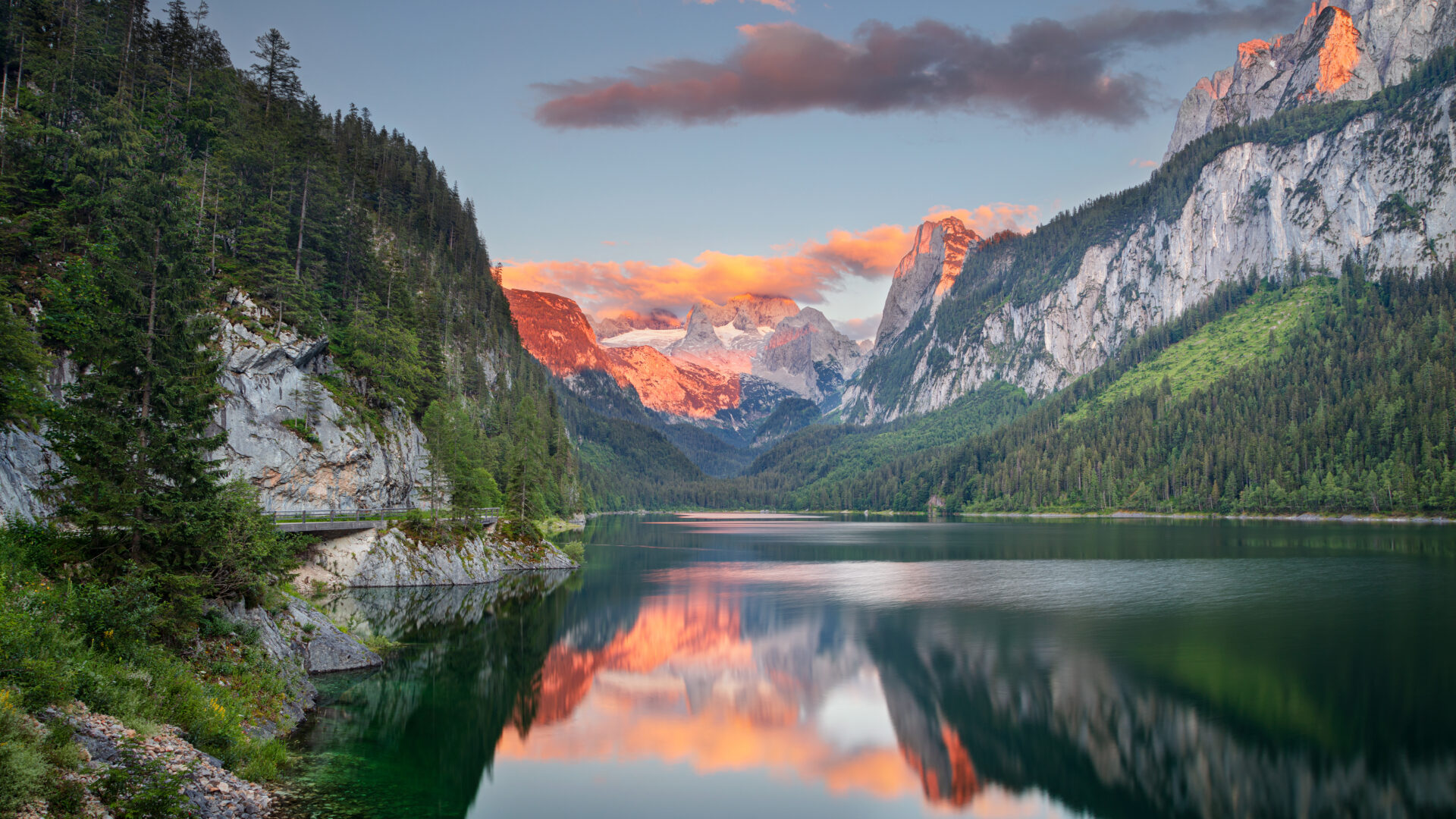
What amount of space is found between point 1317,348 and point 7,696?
247 m

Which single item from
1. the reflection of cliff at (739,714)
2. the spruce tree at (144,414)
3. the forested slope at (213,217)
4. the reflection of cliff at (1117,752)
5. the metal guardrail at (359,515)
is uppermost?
the forested slope at (213,217)

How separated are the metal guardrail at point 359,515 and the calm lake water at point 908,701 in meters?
6.05

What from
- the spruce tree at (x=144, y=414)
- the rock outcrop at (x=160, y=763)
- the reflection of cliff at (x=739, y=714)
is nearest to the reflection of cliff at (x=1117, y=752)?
the reflection of cliff at (x=739, y=714)

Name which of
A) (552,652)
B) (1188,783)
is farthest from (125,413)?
(1188,783)

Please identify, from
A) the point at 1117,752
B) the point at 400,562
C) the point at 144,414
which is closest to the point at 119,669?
the point at 144,414

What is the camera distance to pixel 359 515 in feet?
184

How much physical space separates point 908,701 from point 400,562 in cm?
4140

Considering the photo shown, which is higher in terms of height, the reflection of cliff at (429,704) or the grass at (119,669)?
the grass at (119,669)

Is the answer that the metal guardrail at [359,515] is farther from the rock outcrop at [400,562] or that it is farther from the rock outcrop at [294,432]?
the rock outcrop at [400,562]

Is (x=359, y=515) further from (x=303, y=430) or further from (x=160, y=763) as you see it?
(x=160, y=763)

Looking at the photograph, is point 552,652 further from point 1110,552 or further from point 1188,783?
point 1110,552

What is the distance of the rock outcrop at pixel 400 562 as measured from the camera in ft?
174

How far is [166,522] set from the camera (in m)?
22.2

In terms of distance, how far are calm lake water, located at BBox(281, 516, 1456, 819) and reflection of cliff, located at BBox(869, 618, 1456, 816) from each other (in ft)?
0.36
